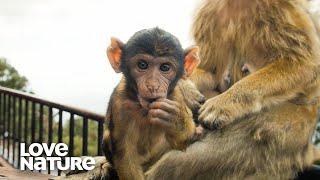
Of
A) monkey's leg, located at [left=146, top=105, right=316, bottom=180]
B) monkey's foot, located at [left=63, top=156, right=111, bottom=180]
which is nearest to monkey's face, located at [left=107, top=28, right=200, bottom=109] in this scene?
monkey's leg, located at [left=146, top=105, right=316, bottom=180]

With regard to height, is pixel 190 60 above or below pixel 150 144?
above

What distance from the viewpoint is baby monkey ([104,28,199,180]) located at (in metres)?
1.75

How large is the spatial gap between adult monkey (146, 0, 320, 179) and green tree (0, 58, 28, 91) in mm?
14620

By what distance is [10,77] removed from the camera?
16516 mm

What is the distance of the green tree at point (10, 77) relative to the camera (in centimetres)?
1628

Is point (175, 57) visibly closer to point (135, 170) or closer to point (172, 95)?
point (172, 95)

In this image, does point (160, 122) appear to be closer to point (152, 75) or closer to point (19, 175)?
point (152, 75)

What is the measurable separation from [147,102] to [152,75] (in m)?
0.08

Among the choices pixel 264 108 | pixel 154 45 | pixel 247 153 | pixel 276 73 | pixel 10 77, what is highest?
pixel 154 45

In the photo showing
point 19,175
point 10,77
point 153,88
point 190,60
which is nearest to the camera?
point 153,88

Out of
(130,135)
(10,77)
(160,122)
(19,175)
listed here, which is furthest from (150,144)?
(10,77)

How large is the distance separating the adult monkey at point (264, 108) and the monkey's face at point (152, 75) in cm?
24

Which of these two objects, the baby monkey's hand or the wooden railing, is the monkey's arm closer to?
the baby monkey's hand

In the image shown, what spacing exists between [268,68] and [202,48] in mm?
388
